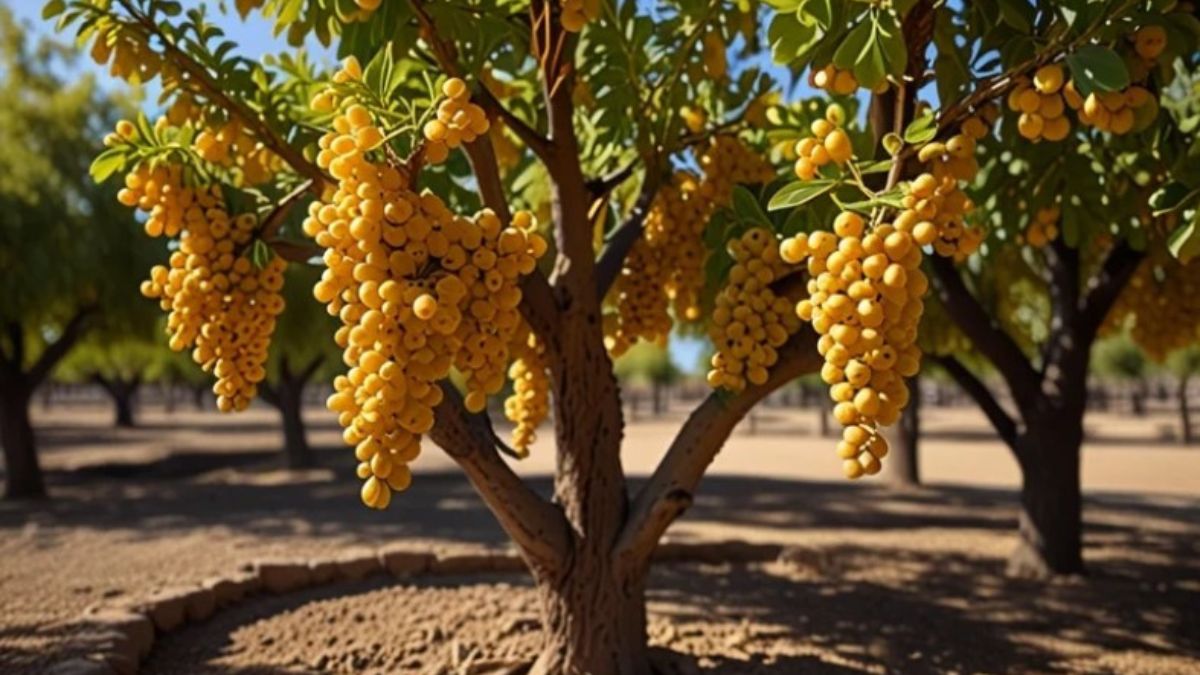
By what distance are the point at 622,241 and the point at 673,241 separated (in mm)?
231

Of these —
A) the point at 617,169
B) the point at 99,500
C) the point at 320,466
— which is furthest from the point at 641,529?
the point at 320,466

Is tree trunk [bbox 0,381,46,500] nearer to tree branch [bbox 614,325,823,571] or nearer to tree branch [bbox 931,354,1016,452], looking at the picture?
tree branch [bbox 614,325,823,571]

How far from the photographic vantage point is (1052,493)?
614 centimetres

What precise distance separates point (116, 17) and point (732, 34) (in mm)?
2437

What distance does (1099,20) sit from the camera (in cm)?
202

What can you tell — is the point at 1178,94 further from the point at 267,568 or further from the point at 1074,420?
the point at 267,568

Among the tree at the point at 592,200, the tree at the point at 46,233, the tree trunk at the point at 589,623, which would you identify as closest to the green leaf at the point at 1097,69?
the tree at the point at 592,200

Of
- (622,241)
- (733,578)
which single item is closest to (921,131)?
(622,241)

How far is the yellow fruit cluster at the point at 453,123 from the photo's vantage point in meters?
2.04

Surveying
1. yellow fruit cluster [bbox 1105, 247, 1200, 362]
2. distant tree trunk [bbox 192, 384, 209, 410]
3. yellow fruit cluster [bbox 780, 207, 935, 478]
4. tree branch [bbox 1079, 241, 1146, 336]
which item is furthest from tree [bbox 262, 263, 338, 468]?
distant tree trunk [bbox 192, 384, 209, 410]

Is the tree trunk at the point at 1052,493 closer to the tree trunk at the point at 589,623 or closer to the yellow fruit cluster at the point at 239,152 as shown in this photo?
the tree trunk at the point at 589,623

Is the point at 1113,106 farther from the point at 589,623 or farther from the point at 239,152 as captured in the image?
the point at 239,152

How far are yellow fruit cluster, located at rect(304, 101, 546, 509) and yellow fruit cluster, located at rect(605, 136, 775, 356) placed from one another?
1534 mm

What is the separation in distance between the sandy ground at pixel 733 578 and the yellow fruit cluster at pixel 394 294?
2.38m
